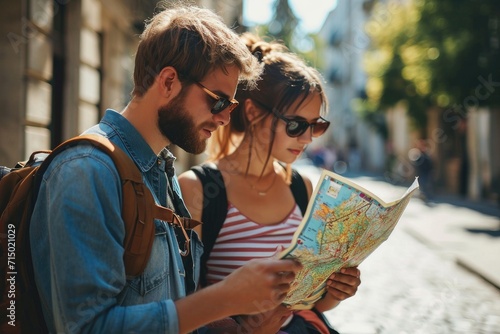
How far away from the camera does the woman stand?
224 centimetres

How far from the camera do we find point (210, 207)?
225cm

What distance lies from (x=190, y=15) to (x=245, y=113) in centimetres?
99

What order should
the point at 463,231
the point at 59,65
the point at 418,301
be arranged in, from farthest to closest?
1. the point at 463,231
2. the point at 59,65
3. the point at 418,301

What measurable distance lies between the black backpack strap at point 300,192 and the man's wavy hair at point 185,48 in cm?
96

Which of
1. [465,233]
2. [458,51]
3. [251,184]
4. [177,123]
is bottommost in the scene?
[465,233]

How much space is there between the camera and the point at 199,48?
60.3 inches

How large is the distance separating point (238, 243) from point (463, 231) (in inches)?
395

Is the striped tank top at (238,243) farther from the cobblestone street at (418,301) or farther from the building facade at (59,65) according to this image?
the cobblestone street at (418,301)

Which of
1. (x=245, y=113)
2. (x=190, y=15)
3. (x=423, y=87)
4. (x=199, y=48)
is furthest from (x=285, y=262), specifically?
(x=423, y=87)

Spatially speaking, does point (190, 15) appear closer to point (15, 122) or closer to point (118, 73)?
point (15, 122)

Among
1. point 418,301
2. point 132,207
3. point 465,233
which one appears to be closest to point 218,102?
point 132,207

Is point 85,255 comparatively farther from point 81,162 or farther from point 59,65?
point 59,65

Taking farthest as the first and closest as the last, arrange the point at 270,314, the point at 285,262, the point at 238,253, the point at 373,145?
the point at 373,145, the point at 238,253, the point at 270,314, the point at 285,262

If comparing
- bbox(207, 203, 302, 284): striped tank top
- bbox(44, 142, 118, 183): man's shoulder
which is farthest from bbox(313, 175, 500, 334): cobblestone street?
bbox(44, 142, 118, 183): man's shoulder
